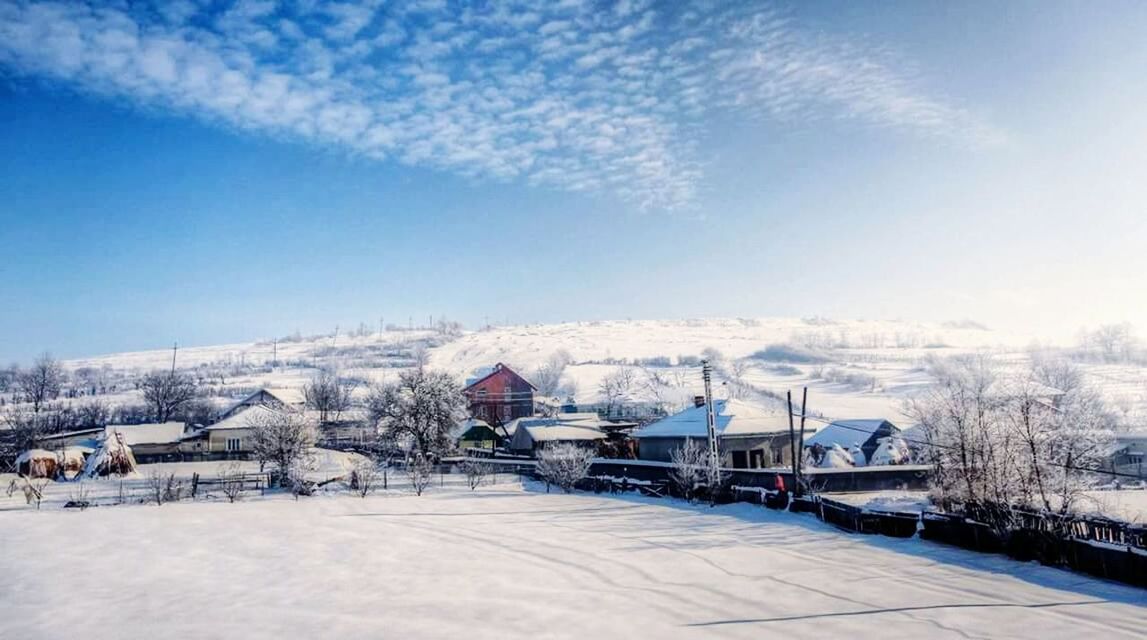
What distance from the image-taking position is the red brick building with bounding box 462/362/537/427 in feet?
268

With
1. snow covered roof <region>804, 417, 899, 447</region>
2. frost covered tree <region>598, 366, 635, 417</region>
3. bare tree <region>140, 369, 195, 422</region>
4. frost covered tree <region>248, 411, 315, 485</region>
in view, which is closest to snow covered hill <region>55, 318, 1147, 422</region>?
frost covered tree <region>598, 366, 635, 417</region>

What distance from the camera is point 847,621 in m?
11.6

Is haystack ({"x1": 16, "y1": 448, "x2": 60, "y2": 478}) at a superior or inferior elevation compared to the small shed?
inferior

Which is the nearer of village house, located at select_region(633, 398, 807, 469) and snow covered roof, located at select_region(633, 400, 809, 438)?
village house, located at select_region(633, 398, 807, 469)

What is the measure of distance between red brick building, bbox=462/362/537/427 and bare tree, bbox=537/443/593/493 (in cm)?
4587

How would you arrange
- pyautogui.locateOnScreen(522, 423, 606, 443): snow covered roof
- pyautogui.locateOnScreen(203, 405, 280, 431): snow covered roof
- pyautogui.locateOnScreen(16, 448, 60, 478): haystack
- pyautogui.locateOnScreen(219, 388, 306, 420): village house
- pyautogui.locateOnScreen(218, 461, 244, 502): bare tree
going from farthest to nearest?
1. pyautogui.locateOnScreen(219, 388, 306, 420): village house
2. pyautogui.locateOnScreen(203, 405, 280, 431): snow covered roof
3. pyautogui.locateOnScreen(522, 423, 606, 443): snow covered roof
4. pyautogui.locateOnScreen(16, 448, 60, 478): haystack
5. pyautogui.locateOnScreen(218, 461, 244, 502): bare tree

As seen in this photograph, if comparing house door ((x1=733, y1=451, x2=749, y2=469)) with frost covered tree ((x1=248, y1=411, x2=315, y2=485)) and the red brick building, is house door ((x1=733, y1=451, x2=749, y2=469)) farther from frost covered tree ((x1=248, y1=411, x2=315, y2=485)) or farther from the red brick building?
the red brick building

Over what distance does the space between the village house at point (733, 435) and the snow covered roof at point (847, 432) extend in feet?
25.0

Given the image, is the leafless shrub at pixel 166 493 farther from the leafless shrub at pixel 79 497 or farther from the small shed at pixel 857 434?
the small shed at pixel 857 434

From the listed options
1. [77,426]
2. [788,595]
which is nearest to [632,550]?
[788,595]

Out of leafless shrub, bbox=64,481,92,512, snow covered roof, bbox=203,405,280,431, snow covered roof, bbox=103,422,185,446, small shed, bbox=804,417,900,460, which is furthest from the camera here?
snow covered roof, bbox=103,422,185,446

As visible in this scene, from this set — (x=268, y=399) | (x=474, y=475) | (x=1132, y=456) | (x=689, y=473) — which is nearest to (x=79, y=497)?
(x=474, y=475)

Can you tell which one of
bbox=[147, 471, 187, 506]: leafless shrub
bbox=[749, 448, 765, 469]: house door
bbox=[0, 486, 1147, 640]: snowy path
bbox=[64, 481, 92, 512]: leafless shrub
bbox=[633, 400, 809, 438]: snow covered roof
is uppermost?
bbox=[633, 400, 809, 438]: snow covered roof

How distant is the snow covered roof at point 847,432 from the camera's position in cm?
4547
